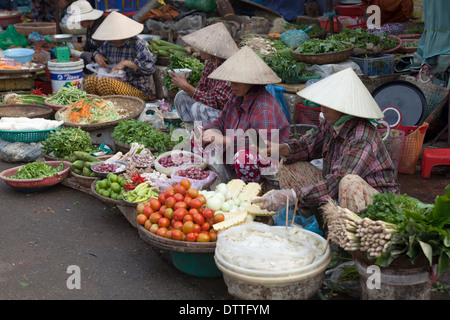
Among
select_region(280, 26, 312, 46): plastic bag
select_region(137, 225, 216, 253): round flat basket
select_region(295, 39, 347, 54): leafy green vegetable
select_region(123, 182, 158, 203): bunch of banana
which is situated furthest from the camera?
select_region(280, 26, 312, 46): plastic bag

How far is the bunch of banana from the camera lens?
168 inches

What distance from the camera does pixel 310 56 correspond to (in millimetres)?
6684

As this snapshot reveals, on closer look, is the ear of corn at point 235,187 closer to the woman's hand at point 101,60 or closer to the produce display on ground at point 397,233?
the produce display on ground at point 397,233

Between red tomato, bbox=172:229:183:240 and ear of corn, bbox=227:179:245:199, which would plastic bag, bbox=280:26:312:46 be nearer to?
ear of corn, bbox=227:179:245:199

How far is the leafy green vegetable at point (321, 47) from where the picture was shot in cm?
678

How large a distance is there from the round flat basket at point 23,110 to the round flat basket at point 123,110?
318 mm

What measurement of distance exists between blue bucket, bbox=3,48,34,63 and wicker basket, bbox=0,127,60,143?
2.72 metres

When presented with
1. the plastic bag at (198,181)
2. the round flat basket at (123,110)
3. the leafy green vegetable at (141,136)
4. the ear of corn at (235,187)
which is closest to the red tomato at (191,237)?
the ear of corn at (235,187)

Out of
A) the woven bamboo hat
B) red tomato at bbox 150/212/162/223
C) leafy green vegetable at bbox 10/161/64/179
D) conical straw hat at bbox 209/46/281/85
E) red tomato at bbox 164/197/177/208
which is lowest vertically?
leafy green vegetable at bbox 10/161/64/179

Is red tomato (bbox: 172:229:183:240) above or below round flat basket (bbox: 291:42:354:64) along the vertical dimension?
below

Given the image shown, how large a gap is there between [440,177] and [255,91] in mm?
2314

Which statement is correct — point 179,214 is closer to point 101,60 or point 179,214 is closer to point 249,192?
point 249,192

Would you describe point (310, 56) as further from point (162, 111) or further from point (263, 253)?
point (263, 253)

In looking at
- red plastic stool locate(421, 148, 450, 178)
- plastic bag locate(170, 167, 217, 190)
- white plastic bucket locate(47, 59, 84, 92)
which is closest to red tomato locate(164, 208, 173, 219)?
plastic bag locate(170, 167, 217, 190)
